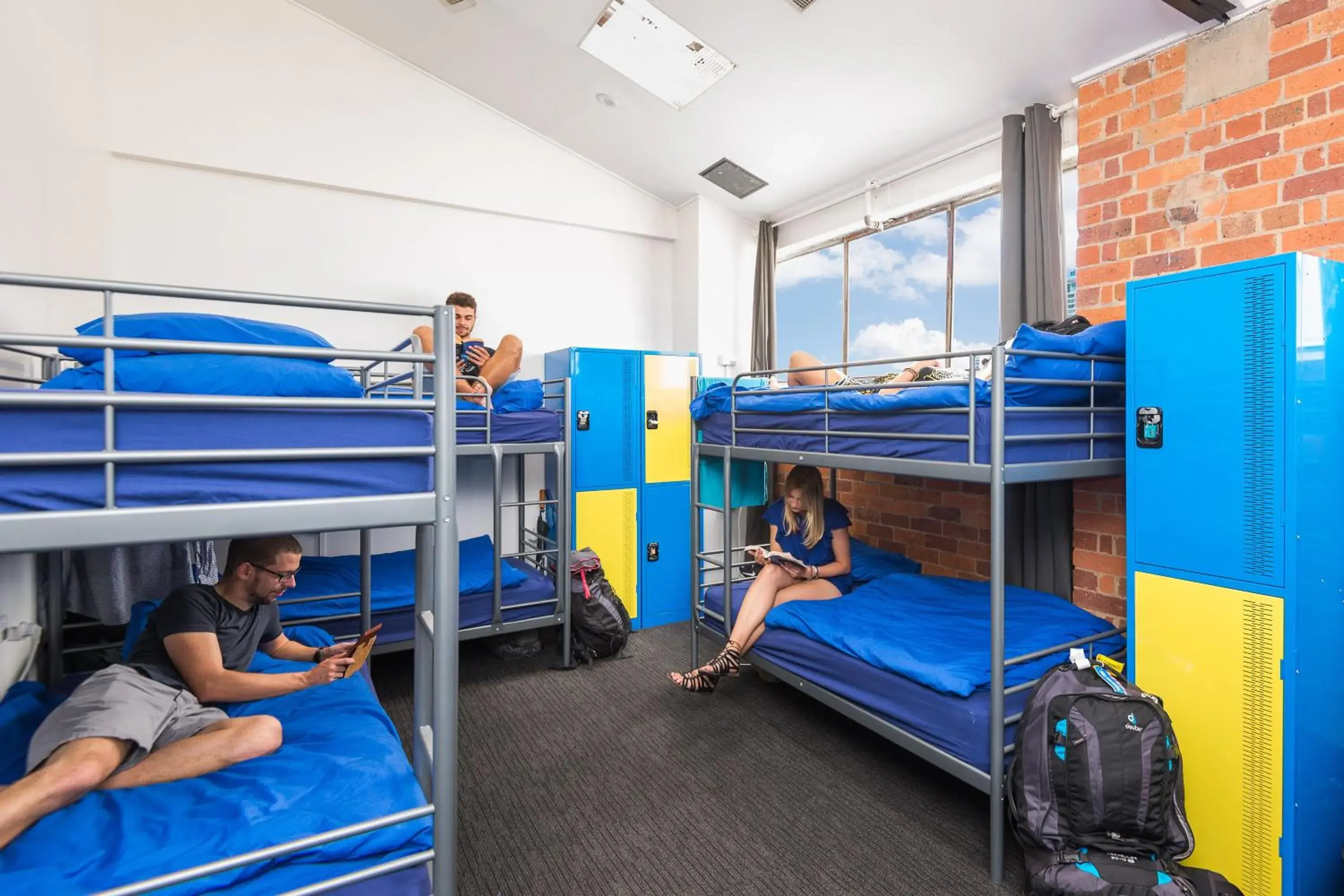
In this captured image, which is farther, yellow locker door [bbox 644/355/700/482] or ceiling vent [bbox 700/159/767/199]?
ceiling vent [bbox 700/159/767/199]

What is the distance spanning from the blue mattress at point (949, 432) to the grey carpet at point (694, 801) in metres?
1.22

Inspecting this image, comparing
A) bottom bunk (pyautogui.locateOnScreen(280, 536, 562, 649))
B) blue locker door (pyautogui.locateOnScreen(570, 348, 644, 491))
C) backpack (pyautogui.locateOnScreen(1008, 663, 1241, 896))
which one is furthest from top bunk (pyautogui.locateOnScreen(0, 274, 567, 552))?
blue locker door (pyautogui.locateOnScreen(570, 348, 644, 491))

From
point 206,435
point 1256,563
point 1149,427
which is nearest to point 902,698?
point 1256,563

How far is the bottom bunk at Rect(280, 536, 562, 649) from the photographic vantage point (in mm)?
2963

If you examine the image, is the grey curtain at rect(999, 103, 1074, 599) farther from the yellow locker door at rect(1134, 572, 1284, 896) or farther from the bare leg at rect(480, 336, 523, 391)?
the bare leg at rect(480, 336, 523, 391)

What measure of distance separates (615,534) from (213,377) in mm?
2975

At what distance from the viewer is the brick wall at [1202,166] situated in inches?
81.0

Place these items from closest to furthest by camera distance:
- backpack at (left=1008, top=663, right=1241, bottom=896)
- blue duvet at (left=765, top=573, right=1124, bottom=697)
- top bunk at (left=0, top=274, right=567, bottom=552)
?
top bunk at (left=0, top=274, right=567, bottom=552) → backpack at (left=1008, top=663, right=1241, bottom=896) → blue duvet at (left=765, top=573, right=1124, bottom=697)

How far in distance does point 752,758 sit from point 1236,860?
4.77 feet

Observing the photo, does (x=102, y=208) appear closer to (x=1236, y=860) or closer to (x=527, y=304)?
(x=527, y=304)

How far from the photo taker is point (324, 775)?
1.45 metres

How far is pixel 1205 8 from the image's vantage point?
7.27 feet

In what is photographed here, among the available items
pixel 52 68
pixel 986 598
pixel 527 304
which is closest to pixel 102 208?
pixel 52 68

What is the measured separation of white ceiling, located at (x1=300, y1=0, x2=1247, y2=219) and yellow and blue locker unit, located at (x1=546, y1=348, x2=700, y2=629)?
143 cm
